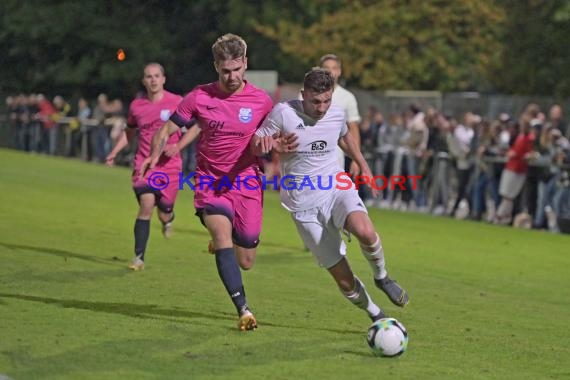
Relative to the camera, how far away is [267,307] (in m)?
12.6

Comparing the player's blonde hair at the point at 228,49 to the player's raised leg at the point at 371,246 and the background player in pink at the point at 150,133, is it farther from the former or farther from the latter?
the background player in pink at the point at 150,133

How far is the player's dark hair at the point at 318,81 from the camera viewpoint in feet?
34.5

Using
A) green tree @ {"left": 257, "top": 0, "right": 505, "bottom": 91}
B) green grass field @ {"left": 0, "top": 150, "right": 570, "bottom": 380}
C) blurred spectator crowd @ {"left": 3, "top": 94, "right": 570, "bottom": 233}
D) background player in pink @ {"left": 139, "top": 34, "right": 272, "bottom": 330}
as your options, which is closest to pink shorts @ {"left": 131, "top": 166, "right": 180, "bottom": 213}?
green grass field @ {"left": 0, "top": 150, "right": 570, "bottom": 380}

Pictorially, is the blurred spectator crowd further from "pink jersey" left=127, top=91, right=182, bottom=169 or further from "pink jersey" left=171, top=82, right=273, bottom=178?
"pink jersey" left=171, top=82, right=273, bottom=178

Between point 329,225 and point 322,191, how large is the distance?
27 cm

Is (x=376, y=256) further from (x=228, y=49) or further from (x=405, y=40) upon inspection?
(x=405, y=40)

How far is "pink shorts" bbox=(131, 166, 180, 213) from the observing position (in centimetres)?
1567

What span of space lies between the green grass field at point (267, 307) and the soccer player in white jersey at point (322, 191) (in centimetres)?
52

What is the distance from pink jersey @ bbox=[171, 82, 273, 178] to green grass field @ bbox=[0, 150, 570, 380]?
1.30 m

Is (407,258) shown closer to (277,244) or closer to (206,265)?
(277,244)

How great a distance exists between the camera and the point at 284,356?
386 inches

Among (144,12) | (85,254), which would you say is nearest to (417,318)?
(85,254)

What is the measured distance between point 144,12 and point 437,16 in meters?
9.40

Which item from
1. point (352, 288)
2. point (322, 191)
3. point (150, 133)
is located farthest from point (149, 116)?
point (352, 288)
